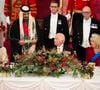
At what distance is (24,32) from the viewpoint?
30.1 feet

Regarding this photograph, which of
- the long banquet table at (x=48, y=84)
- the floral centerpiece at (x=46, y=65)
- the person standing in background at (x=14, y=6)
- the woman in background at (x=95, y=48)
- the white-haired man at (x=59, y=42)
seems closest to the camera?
the long banquet table at (x=48, y=84)

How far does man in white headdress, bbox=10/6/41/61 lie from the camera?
9.06m

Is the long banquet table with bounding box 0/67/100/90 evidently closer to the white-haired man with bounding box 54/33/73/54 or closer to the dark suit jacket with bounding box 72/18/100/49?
the white-haired man with bounding box 54/33/73/54

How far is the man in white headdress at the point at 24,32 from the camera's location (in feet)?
29.7

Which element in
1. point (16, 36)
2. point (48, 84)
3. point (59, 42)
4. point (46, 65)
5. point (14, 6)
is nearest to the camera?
point (48, 84)

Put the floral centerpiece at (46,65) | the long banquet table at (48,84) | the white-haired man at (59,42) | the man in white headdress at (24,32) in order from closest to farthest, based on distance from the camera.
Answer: the long banquet table at (48,84), the floral centerpiece at (46,65), the white-haired man at (59,42), the man in white headdress at (24,32)

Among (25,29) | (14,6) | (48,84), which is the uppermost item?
(14,6)

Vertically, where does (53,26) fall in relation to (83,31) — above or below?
above

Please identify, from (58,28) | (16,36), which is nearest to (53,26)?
(58,28)

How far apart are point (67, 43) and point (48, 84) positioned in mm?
2756

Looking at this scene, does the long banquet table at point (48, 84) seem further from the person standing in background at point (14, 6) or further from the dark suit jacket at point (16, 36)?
the person standing in background at point (14, 6)

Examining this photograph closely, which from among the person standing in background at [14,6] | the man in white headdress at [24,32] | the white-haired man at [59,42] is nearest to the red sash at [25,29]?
the man in white headdress at [24,32]

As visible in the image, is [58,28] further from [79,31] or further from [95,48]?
[95,48]

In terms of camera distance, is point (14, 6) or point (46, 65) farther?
point (14, 6)
